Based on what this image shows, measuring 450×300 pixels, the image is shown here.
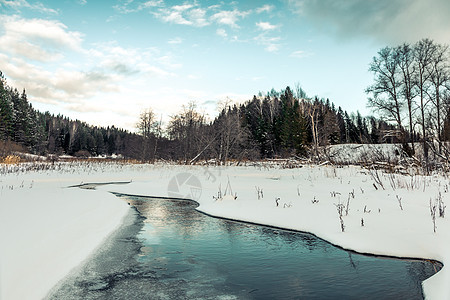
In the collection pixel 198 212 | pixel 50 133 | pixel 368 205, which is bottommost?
pixel 198 212

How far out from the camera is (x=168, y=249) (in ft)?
16.1

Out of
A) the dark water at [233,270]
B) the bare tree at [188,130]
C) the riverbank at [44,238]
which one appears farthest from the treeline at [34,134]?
the dark water at [233,270]

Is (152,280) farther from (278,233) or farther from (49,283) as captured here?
(278,233)

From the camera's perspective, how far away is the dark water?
10.6 feet

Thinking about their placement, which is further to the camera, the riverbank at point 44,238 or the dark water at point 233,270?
the dark water at point 233,270

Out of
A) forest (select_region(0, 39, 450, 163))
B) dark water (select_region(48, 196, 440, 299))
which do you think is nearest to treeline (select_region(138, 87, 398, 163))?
forest (select_region(0, 39, 450, 163))

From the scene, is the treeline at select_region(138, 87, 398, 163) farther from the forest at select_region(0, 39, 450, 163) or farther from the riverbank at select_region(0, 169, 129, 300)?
the riverbank at select_region(0, 169, 129, 300)

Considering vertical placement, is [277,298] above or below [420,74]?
below

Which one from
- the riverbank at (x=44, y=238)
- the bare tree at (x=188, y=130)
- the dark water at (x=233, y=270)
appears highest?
the bare tree at (x=188, y=130)

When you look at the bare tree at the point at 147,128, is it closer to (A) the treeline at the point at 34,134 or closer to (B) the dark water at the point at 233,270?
(A) the treeline at the point at 34,134

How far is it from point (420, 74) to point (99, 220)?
22.8 meters

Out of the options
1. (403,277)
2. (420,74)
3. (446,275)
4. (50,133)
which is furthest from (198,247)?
(50,133)

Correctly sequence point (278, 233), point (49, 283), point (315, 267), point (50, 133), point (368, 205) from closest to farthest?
point (49, 283), point (315, 267), point (278, 233), point (368, 205), point (50, 133)

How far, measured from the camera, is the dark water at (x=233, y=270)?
10.6 feet
